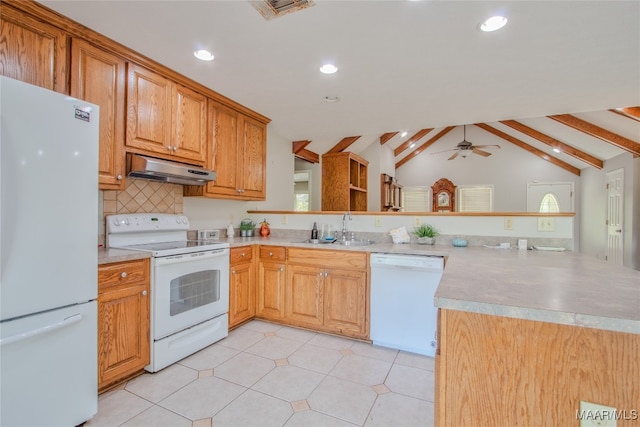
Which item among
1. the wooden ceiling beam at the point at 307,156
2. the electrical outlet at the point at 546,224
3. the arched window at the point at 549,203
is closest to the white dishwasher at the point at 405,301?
the electrical outlet at the point at 546,224

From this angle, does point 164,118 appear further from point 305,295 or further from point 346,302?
point 346,302

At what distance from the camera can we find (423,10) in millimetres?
1548

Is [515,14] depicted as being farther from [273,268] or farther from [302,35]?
[273,268]

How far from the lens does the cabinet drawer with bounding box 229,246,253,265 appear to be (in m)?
2.73

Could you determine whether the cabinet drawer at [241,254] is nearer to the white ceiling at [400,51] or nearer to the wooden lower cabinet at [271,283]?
the wooden lower cabinet at [271,283]

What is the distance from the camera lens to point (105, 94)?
196cm

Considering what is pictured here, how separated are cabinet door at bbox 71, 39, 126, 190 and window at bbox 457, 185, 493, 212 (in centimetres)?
782

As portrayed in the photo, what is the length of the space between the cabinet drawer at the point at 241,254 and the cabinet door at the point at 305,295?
0.44 metres

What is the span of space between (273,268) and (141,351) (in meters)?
1.27

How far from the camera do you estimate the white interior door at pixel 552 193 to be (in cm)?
718

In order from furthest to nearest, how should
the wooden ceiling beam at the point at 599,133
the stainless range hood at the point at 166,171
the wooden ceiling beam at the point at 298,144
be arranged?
1. the wooden ceiling beam at the point at 298,144
2. the wooden ceiling beam at the point at 599,133
3. the stainless range hood at the point at 166,171

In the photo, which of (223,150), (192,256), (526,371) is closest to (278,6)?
(223,150)

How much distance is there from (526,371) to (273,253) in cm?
232

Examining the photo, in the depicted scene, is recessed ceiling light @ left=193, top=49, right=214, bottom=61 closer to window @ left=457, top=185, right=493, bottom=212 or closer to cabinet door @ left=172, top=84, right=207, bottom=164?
cabinet door @ left=172, top=84, right=207, bottom=164
